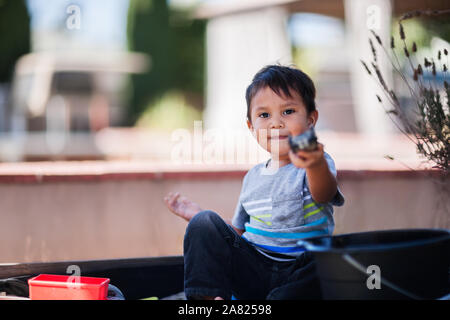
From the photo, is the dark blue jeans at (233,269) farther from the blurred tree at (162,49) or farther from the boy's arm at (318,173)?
the blurred tree at (162,49)

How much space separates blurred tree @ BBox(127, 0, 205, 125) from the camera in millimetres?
10523

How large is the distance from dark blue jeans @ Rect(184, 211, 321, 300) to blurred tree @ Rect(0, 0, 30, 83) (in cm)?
923

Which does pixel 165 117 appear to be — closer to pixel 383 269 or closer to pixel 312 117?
pixel 312 117

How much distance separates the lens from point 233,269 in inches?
60.2

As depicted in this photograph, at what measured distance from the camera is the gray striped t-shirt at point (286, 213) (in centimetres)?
154

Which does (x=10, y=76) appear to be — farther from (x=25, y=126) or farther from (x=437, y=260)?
(x=437, y=260)

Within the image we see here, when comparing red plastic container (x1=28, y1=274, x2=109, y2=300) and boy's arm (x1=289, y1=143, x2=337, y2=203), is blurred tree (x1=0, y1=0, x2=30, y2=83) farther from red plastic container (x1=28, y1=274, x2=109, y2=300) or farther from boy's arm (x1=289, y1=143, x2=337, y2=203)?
boy's arm (x1=289, y1=143, x2=337, y2=203)

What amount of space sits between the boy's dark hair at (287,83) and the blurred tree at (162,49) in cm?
910

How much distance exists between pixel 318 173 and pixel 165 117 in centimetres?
852

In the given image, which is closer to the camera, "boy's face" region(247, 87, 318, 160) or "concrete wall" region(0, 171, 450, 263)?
"boy's face" region(247, 87, 318, 160)

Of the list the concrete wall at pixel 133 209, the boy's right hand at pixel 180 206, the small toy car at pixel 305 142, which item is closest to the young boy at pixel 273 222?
the small toy car at pixel 305 142

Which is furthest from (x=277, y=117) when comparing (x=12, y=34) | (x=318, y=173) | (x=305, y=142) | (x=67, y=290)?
(x=12, y=34)

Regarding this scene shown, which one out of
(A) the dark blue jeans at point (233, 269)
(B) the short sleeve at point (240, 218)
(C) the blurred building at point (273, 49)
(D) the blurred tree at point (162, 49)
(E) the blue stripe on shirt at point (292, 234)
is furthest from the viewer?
(D) the blurred tree at point (162, 49)

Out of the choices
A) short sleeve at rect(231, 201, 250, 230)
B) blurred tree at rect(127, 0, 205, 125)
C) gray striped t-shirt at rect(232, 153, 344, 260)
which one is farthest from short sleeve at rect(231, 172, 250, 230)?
blurred tree at rect(127, 0, 205, 125)
